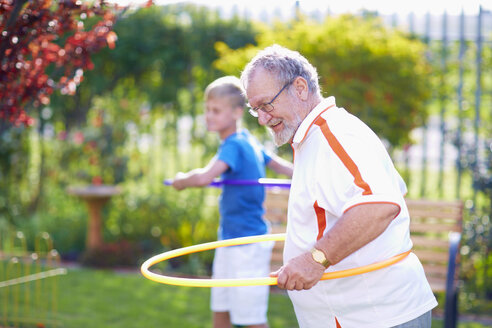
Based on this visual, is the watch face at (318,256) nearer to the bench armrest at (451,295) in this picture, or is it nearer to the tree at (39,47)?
the tree at (39,47)

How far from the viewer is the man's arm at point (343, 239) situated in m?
2.10

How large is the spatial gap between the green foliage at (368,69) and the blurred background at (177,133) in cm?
1

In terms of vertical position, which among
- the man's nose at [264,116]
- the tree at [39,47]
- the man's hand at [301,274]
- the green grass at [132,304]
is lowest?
the green grass at [132,304]

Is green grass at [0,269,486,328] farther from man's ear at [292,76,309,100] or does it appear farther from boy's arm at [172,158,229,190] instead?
man's ear at [292,76,309,100]

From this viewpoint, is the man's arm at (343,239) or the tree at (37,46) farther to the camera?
the tree at (37,46)

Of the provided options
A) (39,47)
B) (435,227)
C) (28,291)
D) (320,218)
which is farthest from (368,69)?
(320,218)

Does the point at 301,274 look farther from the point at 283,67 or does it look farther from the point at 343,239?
the point at 283,67

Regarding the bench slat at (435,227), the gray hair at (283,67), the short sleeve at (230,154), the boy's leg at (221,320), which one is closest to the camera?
the gray hair at (283,67)

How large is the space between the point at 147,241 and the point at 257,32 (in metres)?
2.87

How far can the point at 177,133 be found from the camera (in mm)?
8203

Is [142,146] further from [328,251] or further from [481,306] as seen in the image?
[328,251]

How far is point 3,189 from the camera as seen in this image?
8156 mm

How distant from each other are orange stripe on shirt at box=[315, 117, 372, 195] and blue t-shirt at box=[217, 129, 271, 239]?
1.67m

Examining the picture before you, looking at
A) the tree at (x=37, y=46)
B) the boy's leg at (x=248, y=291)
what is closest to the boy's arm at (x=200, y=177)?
the boy's leg at (x=248, y=291)
